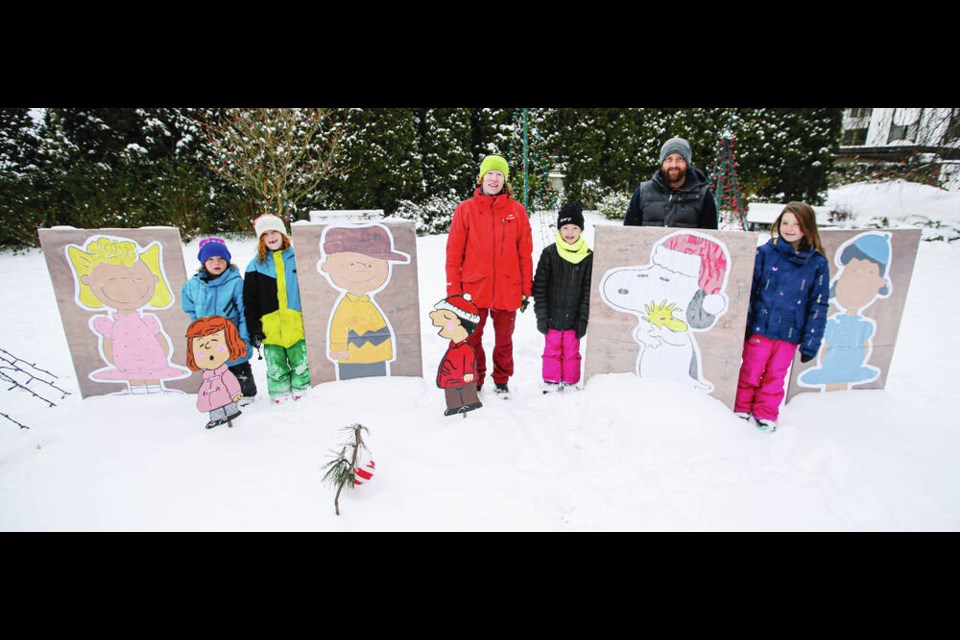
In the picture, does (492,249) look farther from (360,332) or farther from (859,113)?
(859,113)

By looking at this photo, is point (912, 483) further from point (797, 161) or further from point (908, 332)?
point (797, 161)

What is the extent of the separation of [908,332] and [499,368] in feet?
16.2

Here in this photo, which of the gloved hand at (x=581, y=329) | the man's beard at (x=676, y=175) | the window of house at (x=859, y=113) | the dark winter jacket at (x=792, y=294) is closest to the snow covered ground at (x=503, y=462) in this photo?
the gloved hand at (x=581, y=329)

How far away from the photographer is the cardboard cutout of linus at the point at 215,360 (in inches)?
126

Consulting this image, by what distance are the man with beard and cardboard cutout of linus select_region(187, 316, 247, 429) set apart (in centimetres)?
322

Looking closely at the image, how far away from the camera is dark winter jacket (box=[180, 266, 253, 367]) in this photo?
3.49m

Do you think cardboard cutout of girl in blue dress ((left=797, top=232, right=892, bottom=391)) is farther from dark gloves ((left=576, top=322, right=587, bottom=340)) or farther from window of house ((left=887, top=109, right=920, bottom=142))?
window of house ((left=887, top=109, right=920, bottom=142))

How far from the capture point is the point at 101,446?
10.6 ft

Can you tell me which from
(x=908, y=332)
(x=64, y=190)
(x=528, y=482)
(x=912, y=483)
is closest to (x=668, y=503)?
(x=528, y=482)

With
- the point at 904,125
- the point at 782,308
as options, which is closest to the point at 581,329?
the point at 782,308

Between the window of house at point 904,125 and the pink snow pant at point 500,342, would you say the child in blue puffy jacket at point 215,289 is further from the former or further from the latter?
the window of house at point 904,125

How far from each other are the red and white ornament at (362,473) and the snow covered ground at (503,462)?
136 millimetres

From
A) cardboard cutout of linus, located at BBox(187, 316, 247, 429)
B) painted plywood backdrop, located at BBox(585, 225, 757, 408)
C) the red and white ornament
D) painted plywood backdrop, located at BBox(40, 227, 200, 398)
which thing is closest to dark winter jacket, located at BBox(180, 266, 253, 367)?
cardboard cutout of linus, located at BBox(187, 316, 247, 429)

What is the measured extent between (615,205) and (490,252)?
31.8 feet
